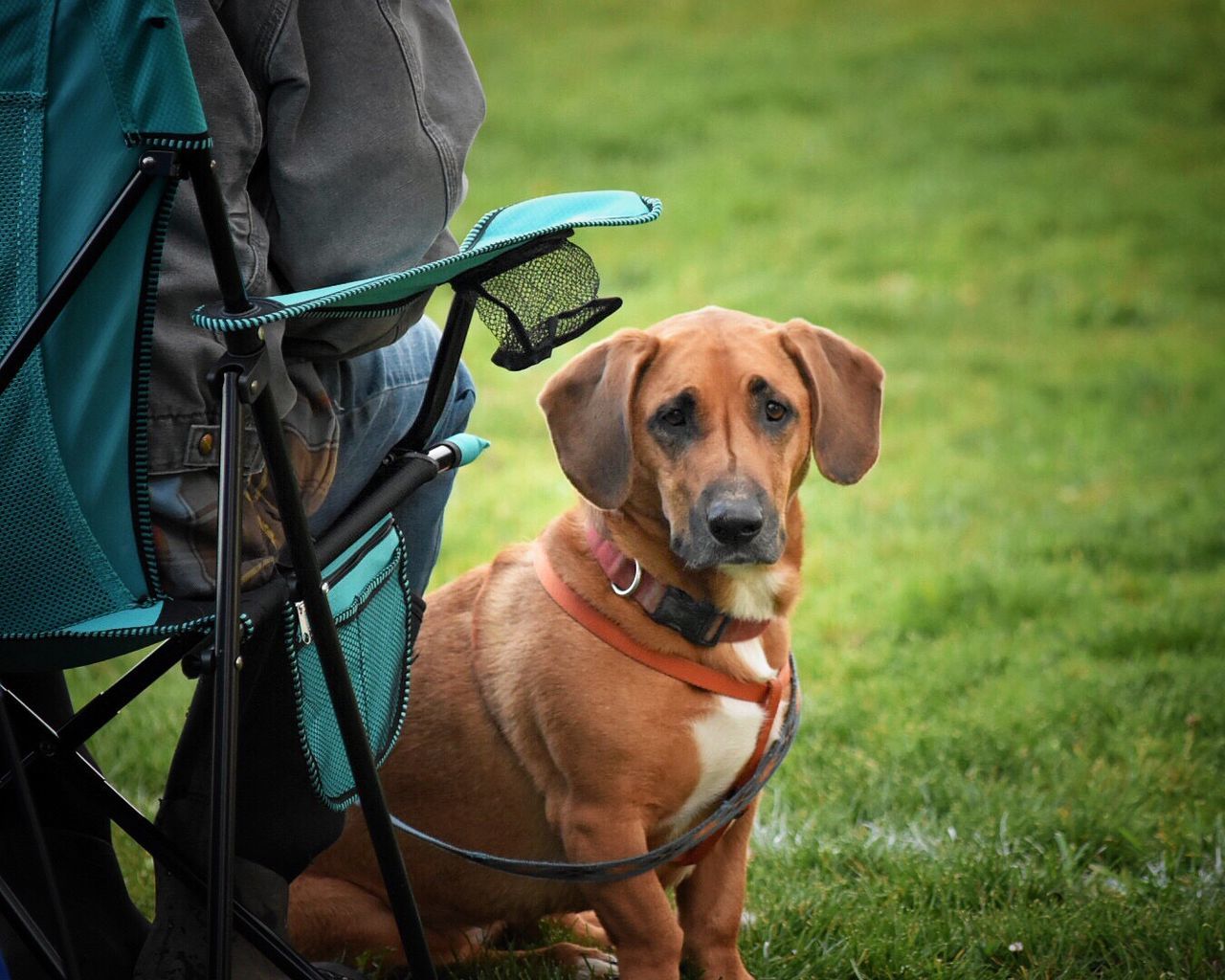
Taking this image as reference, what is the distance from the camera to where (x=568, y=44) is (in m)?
13.2

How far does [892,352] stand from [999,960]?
18.6ft

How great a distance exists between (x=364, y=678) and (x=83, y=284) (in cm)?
81

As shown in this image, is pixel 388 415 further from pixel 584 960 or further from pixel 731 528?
pixel 584 960

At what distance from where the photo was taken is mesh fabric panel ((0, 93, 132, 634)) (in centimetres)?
180

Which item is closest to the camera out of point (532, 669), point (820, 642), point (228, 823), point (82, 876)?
point (228, 823)

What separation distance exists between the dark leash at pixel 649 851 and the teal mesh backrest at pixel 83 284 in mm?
1021

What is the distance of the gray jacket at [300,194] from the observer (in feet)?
6.40

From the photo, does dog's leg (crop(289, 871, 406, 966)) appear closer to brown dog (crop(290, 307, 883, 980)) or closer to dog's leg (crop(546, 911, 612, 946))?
brown dog (crop(290, 307, 883, 980))

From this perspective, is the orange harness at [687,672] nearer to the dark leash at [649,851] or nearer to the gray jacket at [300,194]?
the dark leash at [649,851]

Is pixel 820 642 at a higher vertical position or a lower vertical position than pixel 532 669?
lower

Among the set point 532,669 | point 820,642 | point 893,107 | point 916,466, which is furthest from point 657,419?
point 893,107

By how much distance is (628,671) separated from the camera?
8.65 feet

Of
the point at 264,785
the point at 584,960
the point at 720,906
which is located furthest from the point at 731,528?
the point at 584,960

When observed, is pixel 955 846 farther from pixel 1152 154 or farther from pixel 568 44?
pixel 568 44
